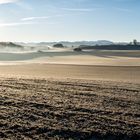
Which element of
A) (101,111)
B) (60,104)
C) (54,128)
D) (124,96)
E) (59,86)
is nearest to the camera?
(54,128)

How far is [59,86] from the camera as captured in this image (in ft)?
38.4

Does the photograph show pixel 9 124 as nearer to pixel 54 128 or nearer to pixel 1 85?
pixel 54 128

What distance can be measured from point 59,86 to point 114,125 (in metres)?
4.91

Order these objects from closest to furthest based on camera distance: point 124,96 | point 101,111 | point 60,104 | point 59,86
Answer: point 101,111 < point 60,104 < point 124,96 < point 59,86

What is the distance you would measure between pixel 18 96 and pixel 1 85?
2347mm

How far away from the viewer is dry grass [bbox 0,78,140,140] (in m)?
6.52

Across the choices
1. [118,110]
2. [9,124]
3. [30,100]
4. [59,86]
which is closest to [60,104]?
[30,100]

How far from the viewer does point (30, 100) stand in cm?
905

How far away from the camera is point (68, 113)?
7.79 m

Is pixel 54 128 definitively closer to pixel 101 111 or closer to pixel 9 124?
pixel 9 124

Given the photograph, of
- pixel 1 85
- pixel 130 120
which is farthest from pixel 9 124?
pixel 1 85

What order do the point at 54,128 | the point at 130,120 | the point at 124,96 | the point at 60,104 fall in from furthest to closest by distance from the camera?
the point at 124,96, the point at 60,104, the point at 130,120, the point at 54,128

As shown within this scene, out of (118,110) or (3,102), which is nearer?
(118,110)

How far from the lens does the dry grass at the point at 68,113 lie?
6.52 meters
